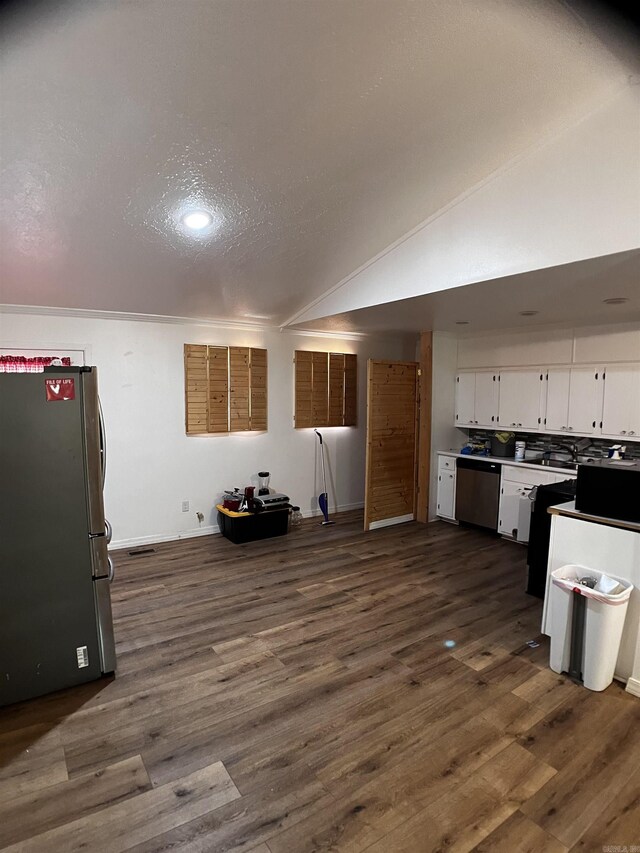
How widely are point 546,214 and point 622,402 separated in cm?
250

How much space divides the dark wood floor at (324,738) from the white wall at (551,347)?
2484mm

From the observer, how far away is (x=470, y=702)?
2.37 meters

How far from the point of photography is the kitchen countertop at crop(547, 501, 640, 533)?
251 centimetres

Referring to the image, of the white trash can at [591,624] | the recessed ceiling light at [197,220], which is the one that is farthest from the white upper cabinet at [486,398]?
the recessed ceiling light at [197,220]

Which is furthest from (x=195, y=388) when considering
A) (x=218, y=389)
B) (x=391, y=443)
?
(x=391, y=443)

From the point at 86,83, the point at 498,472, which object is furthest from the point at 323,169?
the point at 498,472

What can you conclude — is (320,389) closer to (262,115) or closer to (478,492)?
(478,492)

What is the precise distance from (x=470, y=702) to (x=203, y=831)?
56.2 inches

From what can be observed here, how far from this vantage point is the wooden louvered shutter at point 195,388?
489cm

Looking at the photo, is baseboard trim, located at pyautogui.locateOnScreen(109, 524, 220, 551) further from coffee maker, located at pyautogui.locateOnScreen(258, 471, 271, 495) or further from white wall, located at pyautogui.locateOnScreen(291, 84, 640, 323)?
white wall, located at pyautogui.locateOnScreen(291, 84, 640, 323)

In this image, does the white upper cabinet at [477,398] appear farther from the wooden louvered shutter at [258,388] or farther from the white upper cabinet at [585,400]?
the wooden louvered shutter at [258,388]

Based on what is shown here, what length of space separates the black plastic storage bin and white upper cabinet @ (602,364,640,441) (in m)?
3.48

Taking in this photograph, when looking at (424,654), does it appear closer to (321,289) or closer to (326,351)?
(321,289)

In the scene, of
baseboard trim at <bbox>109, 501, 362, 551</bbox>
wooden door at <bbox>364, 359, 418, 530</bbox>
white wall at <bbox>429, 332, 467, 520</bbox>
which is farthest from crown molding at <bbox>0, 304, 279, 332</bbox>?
baseboard trim at <bbox>109, 501, 362, 551</bbox>
